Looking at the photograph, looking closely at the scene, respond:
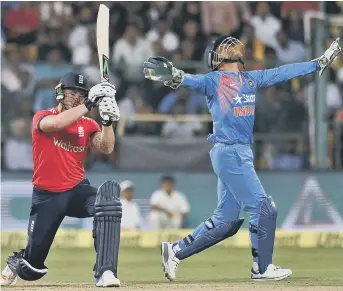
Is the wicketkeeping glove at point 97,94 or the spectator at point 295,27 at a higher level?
Result: the spectator at point 295,27

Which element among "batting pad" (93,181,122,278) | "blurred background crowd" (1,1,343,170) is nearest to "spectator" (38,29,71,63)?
"blurred background crowd" (1,1,343,170)

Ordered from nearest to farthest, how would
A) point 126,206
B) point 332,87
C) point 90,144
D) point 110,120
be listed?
point 110,120 → point 90,144 → point 126,206 → point 332,87

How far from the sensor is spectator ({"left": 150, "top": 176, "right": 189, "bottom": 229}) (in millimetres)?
14227

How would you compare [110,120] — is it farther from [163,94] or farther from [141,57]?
[141,57]

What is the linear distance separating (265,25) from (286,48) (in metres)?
0.57

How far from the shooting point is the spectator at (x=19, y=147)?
14.1 metres

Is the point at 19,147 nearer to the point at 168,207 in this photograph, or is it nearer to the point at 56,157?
the point at 168,207

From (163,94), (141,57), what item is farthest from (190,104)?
(141,57)

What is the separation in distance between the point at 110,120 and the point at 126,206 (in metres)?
6.62

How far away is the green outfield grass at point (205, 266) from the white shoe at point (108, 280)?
0.72 m

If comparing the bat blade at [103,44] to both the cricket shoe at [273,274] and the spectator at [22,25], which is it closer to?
the cricket shoe at [273,274]

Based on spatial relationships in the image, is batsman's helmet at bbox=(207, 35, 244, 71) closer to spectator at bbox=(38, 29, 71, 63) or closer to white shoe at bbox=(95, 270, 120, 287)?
white shoe at bbox=(95, 270, 120, 287)

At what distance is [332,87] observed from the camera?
15.5 metres

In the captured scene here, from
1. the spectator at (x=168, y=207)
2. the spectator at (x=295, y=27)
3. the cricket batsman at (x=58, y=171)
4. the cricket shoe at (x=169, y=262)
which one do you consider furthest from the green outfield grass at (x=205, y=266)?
the spectator at (x=295, y=27)
